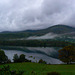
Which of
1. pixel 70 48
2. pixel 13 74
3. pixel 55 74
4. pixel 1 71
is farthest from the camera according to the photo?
pixel 70 48

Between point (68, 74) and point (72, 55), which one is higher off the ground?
point (68, 74)

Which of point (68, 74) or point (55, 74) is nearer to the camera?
point (55, 74)

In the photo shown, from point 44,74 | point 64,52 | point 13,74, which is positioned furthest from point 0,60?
point 13,74

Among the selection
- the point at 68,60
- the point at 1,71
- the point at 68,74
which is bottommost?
the point at 68,60

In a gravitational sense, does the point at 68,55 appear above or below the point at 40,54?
above

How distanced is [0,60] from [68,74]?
24.9 m

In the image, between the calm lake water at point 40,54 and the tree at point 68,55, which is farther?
the calm lake water at point 40,54

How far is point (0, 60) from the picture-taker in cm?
2888

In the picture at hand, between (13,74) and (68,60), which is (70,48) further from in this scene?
(13,74)

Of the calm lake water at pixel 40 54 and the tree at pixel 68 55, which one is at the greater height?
the tree at pixel 68 55

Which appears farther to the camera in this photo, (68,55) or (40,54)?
(40,54)

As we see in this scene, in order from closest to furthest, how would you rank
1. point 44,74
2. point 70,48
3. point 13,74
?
point 13,74 < point 44,74 < point 70,48

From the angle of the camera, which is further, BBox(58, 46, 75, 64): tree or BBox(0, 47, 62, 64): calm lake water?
BBox(0, 47, 62, 64): calm lake water

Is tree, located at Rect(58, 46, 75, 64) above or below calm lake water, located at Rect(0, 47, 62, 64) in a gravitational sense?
above
